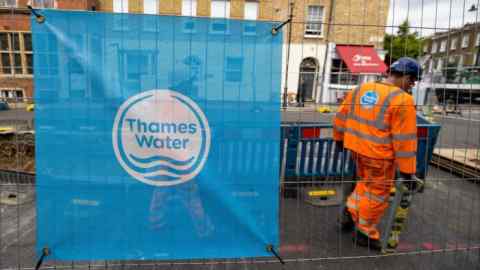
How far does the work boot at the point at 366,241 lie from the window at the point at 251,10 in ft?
7.82

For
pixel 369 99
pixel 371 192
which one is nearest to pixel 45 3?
pixel 369 99

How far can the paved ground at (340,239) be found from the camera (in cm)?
293

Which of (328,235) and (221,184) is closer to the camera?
(221,184)

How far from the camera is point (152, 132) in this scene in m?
2.06

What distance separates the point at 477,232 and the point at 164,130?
3935mm

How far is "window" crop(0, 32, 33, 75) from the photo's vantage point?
221 cm

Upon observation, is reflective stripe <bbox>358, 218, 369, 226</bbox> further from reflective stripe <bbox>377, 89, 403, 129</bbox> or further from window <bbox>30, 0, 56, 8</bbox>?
window <bbox>30, 0, 56, 8</bbox>

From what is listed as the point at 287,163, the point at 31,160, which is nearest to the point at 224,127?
the point at 287,163

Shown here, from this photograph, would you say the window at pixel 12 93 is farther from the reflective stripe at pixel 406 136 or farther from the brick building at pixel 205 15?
the reflective stripe at pixel 406 136

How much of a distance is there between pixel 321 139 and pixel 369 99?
1.55 m

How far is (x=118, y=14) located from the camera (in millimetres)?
1969

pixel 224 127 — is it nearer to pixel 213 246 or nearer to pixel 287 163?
pixel 213 246

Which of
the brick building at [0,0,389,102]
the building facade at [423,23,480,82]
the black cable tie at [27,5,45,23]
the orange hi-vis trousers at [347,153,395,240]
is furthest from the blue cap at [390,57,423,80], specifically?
the black cable tie at [27,5,45,23]

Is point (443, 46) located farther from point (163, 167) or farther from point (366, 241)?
point (163, 167)
